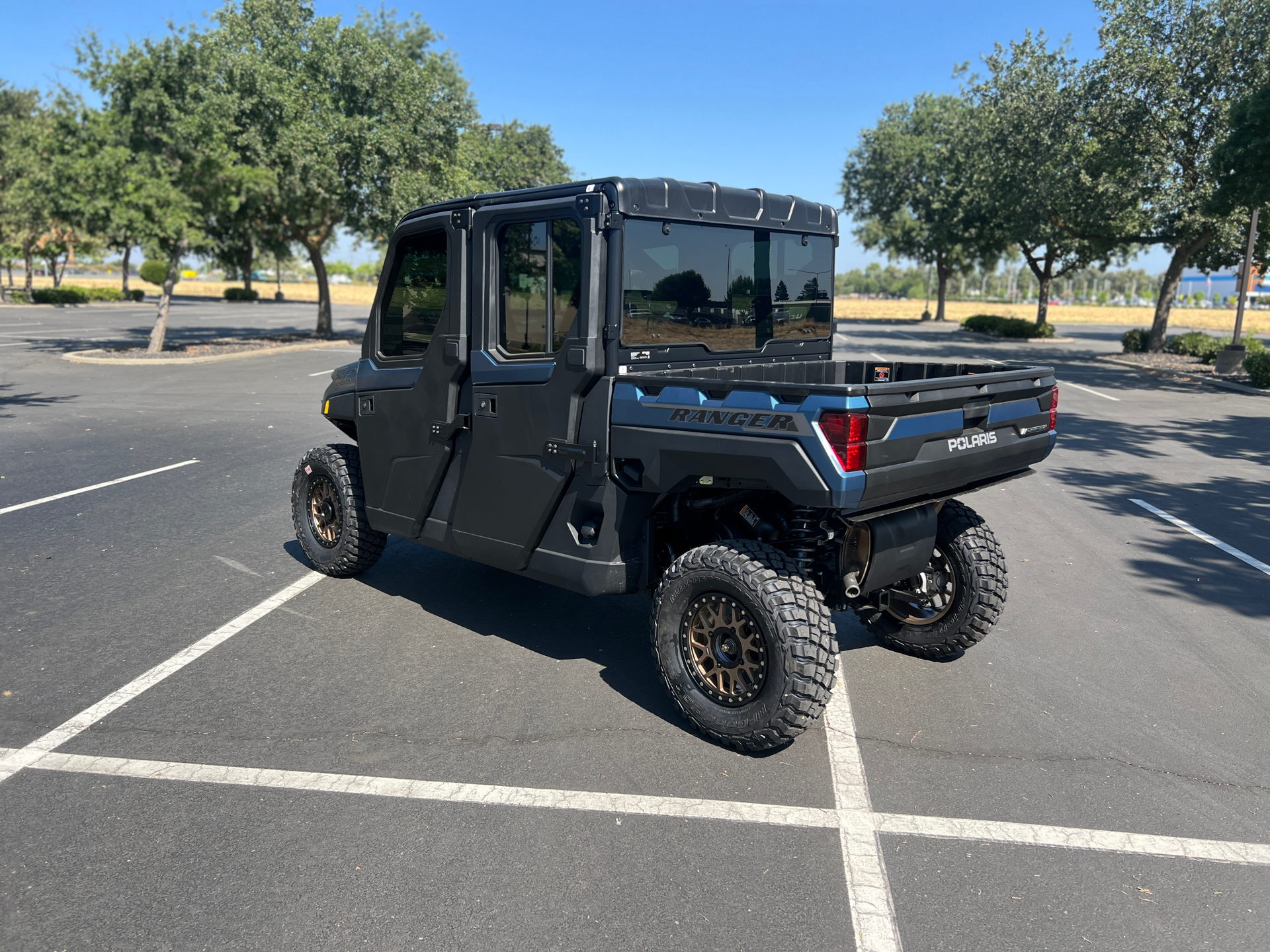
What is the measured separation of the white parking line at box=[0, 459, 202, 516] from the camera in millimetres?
8266

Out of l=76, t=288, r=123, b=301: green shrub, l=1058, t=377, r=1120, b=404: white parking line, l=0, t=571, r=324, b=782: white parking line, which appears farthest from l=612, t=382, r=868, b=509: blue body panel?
l=76, t=288, r=123, b=301: green shrub

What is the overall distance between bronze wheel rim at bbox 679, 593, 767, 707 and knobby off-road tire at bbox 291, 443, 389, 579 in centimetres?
268

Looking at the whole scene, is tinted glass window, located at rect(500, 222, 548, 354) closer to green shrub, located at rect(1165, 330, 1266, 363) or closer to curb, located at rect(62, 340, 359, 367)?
curb, located at rect(62, 340, 359, 367)

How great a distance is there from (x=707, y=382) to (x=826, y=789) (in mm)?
1746

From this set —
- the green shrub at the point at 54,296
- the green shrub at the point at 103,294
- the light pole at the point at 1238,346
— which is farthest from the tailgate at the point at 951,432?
the green shrub at the point at 103,294

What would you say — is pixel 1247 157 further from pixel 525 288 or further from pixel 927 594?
pixel 525 288

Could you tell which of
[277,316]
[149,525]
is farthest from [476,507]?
[277,316]

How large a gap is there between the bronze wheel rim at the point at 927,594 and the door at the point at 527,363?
2.00 meters

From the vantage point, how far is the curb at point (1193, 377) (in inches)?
745

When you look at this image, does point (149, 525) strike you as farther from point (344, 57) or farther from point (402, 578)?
point (344, 57)

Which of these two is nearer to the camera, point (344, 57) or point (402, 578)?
point (402, 578)

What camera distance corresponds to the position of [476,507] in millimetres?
5035

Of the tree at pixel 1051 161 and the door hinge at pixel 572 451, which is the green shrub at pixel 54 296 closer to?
the tree at pixel 1051 161

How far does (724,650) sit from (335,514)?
3.36m
